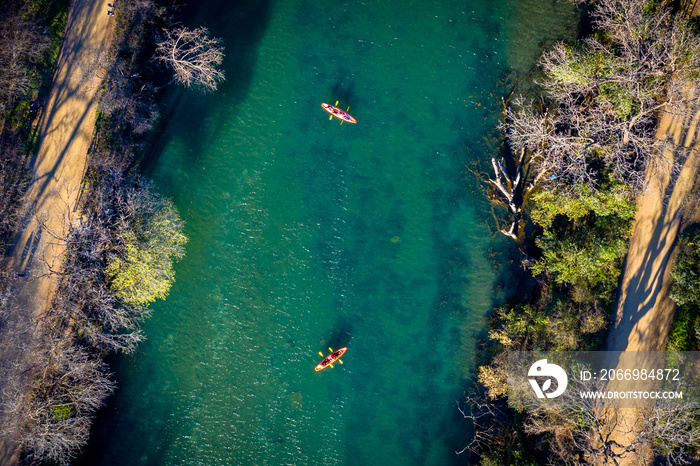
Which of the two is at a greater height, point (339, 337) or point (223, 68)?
point (223, 68)

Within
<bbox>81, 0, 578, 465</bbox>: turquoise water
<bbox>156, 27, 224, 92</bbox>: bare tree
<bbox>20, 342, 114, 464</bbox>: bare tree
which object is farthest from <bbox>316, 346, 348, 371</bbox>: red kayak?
<bbox>156, 27, 224, 92</bbox>: bare tree

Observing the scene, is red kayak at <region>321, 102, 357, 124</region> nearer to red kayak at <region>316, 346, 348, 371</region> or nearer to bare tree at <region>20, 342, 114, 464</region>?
red kayak at <region>316, 346, 348, 371</region>

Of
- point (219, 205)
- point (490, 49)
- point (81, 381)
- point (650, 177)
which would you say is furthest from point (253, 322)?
point (650, 177)

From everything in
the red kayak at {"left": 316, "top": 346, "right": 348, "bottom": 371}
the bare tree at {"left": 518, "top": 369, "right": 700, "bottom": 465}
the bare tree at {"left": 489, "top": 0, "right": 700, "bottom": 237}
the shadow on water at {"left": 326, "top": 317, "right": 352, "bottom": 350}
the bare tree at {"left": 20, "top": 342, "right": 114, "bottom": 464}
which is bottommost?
the bare tree at {"left": 20, "top": 342, "right": 114, "bottom": 464}

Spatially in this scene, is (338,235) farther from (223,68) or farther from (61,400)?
(61,400)

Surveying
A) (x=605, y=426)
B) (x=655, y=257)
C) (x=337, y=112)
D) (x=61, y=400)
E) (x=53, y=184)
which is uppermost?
(x=337, y=112)

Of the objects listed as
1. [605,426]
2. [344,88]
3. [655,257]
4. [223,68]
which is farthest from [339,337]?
[655,257]
